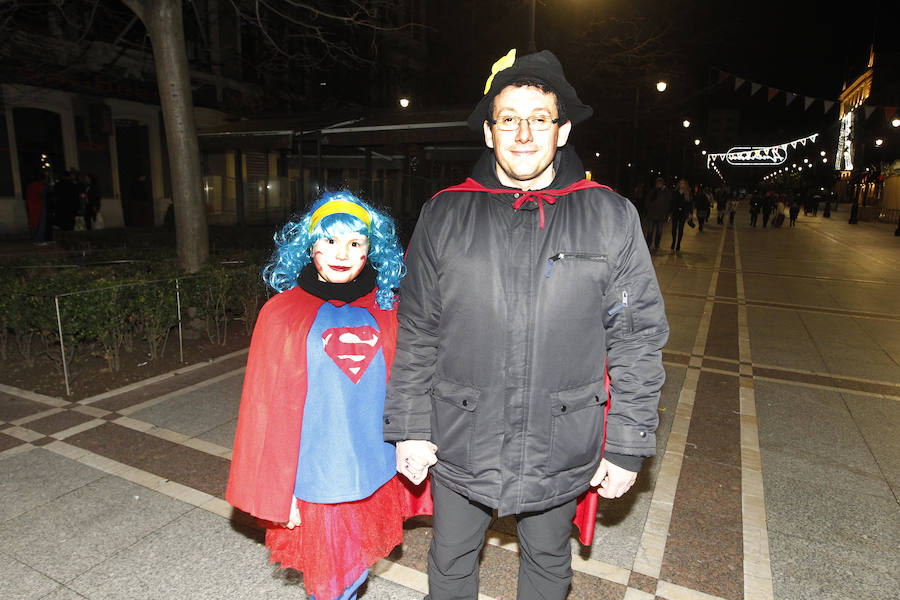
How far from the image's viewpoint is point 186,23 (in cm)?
1948

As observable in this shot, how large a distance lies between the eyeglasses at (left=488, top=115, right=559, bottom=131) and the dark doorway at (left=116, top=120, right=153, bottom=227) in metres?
20.0

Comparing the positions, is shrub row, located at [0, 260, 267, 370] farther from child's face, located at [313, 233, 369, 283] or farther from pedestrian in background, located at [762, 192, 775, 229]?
pedestrian in background, located at [762, 192, 775, 229]

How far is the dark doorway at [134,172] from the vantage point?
62.7 feet

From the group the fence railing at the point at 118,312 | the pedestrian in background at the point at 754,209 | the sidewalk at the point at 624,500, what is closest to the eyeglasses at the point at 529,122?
the sidewalk at the point at 624,500

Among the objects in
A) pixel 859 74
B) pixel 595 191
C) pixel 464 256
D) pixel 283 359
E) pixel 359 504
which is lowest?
pixel 359 504

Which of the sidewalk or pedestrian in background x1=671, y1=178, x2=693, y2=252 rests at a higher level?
pedestrian in background x1=671, y1=178, x2=693, y2=252

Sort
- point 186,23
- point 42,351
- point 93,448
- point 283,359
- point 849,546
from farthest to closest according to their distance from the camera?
point 186,23
point 42,351
point 93,448
point 849,546
point 283,359

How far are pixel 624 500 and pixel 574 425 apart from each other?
200 cm

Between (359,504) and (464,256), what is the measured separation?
1.11 meters

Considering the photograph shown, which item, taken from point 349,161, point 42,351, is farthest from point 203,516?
point 349,161

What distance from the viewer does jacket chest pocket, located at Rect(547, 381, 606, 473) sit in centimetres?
186

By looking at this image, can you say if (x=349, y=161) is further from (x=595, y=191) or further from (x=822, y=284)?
(x=595, y=191)

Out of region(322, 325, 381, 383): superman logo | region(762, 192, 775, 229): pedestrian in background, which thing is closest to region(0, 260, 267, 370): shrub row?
region(322, 325, 381, 383): superman logo

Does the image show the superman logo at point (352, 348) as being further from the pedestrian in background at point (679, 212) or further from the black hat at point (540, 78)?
the pedestrian in background at point (679, 212)
